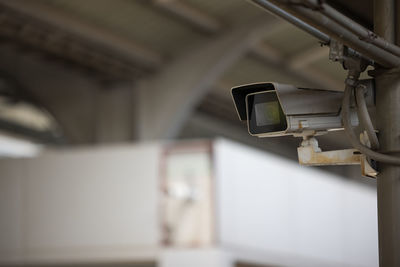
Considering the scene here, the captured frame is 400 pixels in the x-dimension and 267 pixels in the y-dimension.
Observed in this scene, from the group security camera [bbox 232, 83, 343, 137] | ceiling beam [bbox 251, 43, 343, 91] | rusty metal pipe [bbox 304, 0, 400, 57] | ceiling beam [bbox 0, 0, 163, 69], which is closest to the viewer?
rusty metal pipe [bbox 304, 0, 400, 57]

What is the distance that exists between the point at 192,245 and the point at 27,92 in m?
9.43

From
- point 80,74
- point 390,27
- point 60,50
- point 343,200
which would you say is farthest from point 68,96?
point 390,27

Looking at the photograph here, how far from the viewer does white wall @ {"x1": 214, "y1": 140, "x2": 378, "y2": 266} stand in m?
19.7

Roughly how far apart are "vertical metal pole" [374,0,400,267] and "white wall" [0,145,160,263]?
45.5 feet

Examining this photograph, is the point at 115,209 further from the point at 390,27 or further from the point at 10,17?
the point at 390,27

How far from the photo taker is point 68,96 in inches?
1015

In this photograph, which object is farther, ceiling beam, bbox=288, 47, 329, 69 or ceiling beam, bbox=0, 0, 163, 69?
ceiling beam, bbox=288, 47, 329, 69

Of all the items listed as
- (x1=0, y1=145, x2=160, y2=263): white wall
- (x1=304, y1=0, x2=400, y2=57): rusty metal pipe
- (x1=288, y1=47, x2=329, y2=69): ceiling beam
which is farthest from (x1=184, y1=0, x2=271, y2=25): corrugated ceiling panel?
(x1=304, y1=0, x2=400, y2=57): rusty metal pipe

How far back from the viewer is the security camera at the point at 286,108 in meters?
6.12

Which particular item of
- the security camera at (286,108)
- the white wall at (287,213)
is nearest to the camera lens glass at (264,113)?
the security camera at (286,108)

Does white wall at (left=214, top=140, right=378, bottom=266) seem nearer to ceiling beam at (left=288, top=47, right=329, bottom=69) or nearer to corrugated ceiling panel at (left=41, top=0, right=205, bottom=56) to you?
corrugated ceiling panel at (left=41, top=0, right=205, bottom=56)

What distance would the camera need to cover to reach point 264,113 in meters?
6.35

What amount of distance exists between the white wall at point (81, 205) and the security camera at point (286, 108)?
1356 cm

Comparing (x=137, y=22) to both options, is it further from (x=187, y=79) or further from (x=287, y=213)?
(x=287, y=213)
